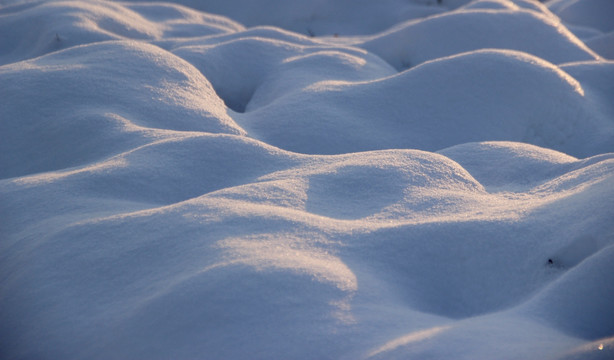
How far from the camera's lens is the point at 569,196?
69.4 inches

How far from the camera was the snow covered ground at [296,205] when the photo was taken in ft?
4.17

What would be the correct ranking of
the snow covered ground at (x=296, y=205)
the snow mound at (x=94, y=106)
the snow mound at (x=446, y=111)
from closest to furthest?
the snow covered ground at (x=296, y=205), the snow mound at (x=94, y=106), the snow mound at (x=446, y=111)

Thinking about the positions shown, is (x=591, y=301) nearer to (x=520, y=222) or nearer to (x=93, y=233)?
(x=520, y=222)

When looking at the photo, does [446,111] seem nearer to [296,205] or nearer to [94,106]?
[296,205]

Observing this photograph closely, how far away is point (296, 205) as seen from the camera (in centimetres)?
175

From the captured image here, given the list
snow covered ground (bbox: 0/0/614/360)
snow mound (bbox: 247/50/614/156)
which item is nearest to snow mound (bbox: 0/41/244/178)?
snow covered ground (bbox: 0/0/614/360)

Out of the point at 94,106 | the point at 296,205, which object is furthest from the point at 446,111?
the point at 94,106

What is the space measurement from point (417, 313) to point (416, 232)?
0.30 metres

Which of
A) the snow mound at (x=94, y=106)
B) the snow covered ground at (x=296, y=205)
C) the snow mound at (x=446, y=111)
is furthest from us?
the snow mound at (x=446, y=111)

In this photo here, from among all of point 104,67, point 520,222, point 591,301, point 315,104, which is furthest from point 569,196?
point 104,67

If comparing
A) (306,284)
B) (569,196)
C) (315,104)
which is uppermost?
(315,104)

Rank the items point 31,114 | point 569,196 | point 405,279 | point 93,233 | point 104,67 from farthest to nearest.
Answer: point 104,67, point 31,114, point 569,196, point 93,233, point 405,279

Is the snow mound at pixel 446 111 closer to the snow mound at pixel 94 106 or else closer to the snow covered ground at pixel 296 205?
the snow covered ground at pixel 296 205

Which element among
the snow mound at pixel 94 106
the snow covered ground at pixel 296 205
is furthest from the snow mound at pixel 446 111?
the snow mound at pixel 94 106
